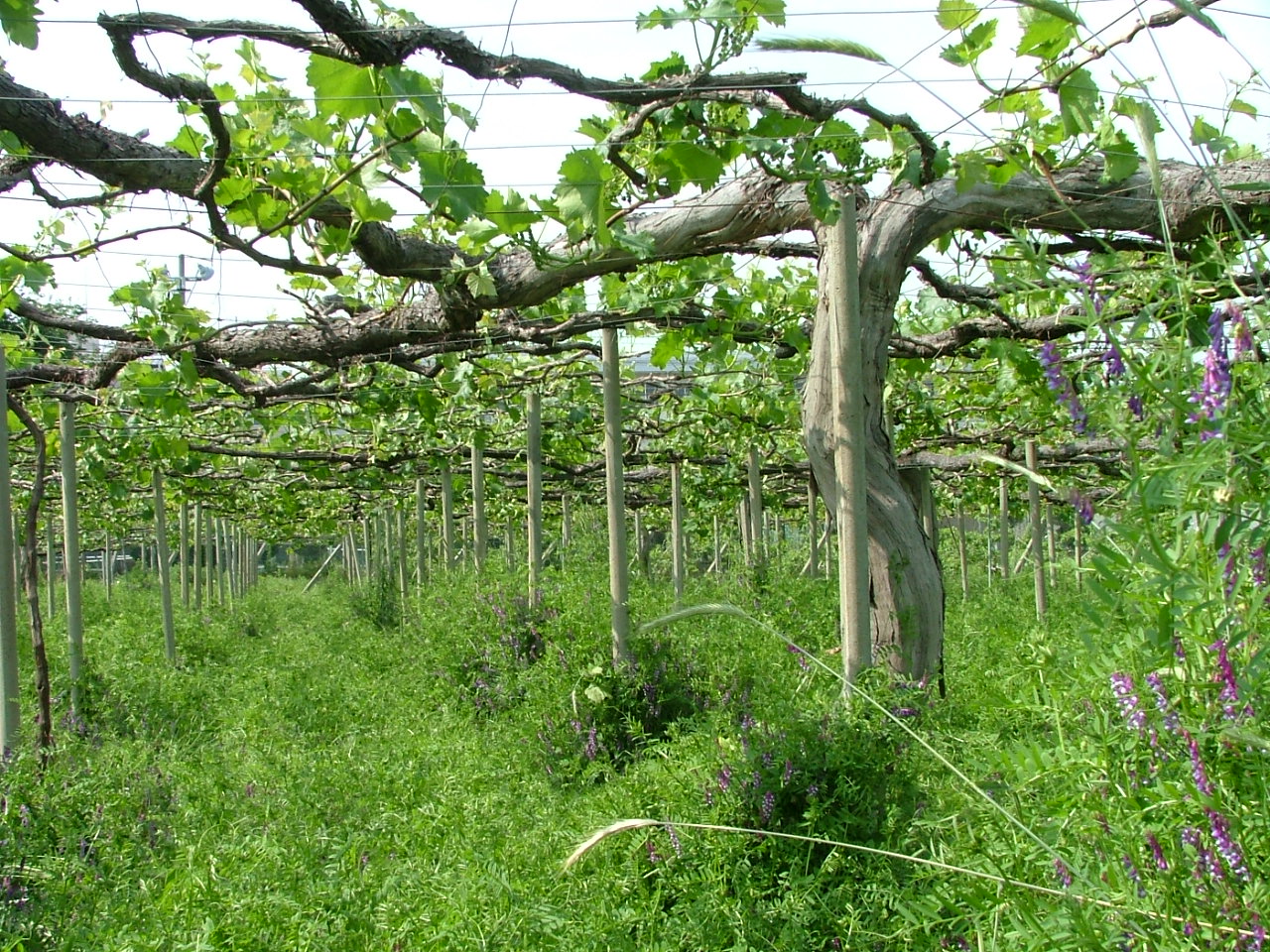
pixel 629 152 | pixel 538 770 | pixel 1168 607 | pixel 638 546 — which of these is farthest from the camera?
pixel 638 546

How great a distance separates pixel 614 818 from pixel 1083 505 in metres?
2.79

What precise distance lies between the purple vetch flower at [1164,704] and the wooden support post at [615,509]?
4836mm

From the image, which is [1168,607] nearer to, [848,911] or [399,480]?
[848,911]

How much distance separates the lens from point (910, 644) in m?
4.46

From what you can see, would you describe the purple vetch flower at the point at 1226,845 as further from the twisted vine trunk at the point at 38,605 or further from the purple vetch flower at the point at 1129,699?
the twisted vine trunk at the point at 38,605

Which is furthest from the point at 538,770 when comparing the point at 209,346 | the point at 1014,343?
the point at 1014,343

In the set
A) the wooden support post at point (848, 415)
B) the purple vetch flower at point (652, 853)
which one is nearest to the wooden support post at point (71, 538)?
the purple vetch flower at point (652, 853)

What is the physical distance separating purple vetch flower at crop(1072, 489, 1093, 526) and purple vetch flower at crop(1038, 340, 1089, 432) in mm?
136

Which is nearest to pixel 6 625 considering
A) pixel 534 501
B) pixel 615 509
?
pixel 615 509

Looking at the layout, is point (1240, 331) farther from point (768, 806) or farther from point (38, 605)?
point (38, 605)

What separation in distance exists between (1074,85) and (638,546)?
46.8ft

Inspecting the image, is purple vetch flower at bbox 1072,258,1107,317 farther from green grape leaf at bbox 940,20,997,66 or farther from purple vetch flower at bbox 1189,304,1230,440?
green grape leaf at bbox 940,20,997,66

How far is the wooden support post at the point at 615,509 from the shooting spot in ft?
20.9

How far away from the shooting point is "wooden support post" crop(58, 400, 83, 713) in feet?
23.9
